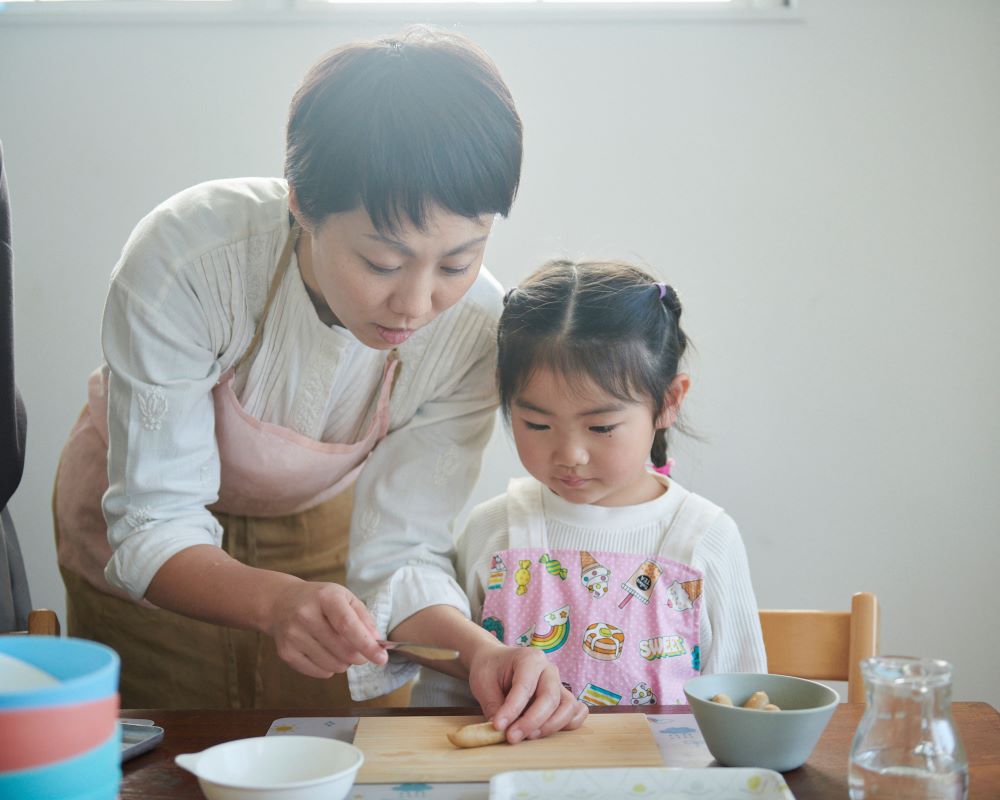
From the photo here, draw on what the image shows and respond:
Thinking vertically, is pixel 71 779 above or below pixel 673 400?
below

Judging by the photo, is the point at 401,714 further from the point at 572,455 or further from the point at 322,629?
the point at 572,455

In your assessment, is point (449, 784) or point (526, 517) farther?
point (526, 517)

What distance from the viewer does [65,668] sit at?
24.1 inches

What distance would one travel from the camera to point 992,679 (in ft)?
7.24

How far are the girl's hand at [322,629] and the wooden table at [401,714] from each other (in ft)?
0.17

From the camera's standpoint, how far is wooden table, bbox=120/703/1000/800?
0.82 metres

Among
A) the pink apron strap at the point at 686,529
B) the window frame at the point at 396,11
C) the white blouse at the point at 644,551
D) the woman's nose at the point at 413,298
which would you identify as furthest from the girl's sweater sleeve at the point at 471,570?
the window frame at the point at 396,11

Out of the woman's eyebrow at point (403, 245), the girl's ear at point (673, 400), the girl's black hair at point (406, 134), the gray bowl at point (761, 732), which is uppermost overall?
the girl's black hair at point (406, 134)

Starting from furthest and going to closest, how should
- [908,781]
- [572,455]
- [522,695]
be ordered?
[572,455] < [522,695] < [908,781]

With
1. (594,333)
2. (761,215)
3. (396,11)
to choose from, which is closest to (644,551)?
(594,333)

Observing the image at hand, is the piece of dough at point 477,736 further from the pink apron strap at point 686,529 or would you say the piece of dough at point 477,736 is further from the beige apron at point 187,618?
the beige apron at point 187,618

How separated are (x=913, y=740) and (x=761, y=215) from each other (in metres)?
1.59

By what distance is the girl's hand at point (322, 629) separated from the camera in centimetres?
97

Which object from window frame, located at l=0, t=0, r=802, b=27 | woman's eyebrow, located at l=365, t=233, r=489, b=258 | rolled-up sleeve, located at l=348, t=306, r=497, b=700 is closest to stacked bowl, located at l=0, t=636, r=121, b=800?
woman's eyebrow, located at l=365, t=233, r=489, b=258
